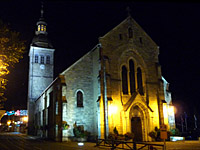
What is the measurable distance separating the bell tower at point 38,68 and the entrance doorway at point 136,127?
2558cm

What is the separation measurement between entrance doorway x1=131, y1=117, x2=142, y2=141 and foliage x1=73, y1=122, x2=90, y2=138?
19.0 ft

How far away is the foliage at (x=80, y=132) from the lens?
27.0 metres

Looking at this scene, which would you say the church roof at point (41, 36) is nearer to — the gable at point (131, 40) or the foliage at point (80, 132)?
the gable at point (131, 40)

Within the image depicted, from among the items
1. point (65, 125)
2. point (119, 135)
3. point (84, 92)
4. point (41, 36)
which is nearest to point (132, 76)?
point (84, 92)

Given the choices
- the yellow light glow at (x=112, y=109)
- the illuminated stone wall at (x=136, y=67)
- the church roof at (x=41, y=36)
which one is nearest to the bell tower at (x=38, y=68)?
the church roof at (x=41, y=36)

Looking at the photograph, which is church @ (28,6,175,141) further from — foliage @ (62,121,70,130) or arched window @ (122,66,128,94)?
foliage @ (62,121,70,130)

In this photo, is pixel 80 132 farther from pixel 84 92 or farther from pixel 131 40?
pixel 131 40

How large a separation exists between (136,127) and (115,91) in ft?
17.8

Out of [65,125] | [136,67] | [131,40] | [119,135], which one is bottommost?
[119,135]

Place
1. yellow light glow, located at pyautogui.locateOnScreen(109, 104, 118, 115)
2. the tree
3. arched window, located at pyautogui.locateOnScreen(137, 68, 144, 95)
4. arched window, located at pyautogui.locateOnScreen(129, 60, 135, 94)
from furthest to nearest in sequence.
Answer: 1. arched window, located at pyautogui.locateOnScreen(137, 68, 144, 95)
2. arched window, located at pyautogui.locateOnScreen(129, 60, 135, 94)
3. yellow light glow, located at pyautogui.locateOnScreen(109, 104, 118, 115)
4. the tree

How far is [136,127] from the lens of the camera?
2905cm

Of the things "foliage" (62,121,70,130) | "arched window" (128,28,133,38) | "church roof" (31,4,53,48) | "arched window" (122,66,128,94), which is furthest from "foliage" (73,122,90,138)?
"church roof" (31,4,53,48)

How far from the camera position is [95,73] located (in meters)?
30.0

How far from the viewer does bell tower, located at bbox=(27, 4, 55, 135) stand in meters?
48.4
